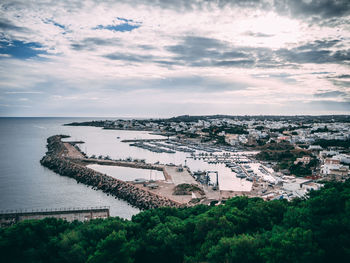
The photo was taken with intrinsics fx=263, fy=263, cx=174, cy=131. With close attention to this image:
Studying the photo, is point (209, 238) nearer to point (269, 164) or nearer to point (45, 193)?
point (45, 193)

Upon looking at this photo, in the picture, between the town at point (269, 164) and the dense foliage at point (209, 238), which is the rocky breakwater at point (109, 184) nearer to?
the town at point (269, 164)

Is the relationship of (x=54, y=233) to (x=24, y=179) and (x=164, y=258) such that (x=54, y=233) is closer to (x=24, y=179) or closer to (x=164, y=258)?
(x=164, y=258)

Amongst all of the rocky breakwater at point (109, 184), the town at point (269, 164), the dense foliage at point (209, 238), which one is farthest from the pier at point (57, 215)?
the town at point (269, 164)

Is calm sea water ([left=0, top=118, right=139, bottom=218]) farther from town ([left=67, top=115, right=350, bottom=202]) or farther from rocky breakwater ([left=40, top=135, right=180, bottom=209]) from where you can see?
town ([left=67, top=115, right=350, bottom=202])

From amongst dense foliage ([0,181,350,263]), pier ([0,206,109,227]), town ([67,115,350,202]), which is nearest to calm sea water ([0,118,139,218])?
pier ([0,206,109,227])

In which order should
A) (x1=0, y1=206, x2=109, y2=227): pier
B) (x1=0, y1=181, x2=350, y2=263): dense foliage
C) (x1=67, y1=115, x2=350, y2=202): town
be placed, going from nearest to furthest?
(x1=0, y1=181, x2=350, y2=263): dense foliage, (x1=0, y1=206, x2=109, y2=227): pier, (x1=67, y1=115, x2=350, y2=202): town

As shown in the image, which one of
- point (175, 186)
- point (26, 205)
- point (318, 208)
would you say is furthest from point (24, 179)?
point (318, 208)
